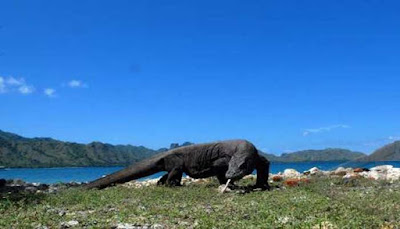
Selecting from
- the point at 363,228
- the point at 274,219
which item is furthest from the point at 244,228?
the point at 363,228

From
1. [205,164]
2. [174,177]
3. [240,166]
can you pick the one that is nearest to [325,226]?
[240,166]

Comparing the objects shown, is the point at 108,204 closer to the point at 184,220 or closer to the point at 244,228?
the point at 184,220

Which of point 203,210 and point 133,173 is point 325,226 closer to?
point 203,210

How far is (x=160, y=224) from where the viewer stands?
1290cm

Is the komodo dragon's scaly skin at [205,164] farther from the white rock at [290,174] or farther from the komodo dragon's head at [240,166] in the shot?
the white rock at [290,174]

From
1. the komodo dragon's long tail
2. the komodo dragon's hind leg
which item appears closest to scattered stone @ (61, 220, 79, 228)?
the komodo dragon's hind leg

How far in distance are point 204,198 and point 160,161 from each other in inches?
271

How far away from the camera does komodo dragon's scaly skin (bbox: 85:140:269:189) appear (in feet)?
79.3

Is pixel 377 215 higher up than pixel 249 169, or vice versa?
pixel 249 169

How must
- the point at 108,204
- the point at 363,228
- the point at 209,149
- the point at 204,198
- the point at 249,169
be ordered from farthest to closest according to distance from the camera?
the point at 209,149, the point at 249,169, the point at 204,198, the point at 108,204, the point at 363,228

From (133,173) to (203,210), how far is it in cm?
1195

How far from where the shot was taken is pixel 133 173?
27.1m

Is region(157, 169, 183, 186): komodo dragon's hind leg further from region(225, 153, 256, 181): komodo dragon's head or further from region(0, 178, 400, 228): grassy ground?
region(0, 178, 400, 228): grassy ground

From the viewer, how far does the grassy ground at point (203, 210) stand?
12.9 metres
